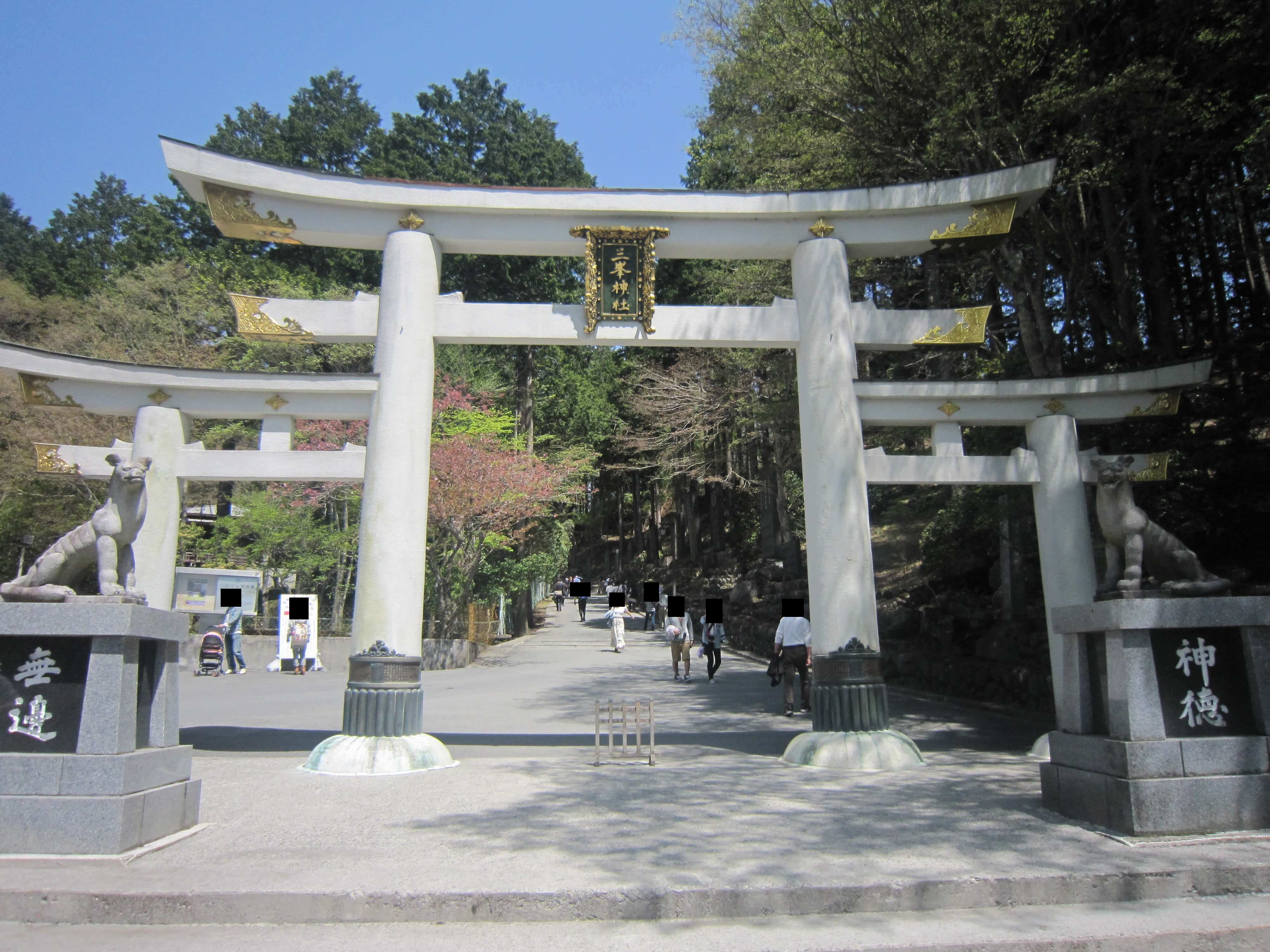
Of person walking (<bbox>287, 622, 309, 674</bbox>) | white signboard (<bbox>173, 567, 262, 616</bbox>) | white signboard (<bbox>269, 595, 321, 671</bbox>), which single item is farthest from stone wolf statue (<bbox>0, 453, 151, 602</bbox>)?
white signboard (<bbox>173, 567, 262, 616</bbox>)

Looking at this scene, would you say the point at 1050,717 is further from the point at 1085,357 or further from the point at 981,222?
the point at 981,222

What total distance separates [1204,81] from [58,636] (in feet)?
45.1

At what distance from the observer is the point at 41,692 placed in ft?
17.2

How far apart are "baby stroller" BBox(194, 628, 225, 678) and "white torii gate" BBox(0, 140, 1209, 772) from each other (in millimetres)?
11814

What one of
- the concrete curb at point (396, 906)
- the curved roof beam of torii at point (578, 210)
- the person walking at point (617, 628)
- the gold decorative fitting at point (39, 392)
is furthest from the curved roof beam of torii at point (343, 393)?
the person walking at point (617, 628)

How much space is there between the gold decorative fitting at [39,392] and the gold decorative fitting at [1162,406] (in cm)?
1160

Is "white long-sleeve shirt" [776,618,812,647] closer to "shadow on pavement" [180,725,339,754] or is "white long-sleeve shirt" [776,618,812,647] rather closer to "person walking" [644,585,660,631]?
"shadow on pavement" [180,725,339,754]

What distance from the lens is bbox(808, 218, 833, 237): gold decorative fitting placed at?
9.38 m

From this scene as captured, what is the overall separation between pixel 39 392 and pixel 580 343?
5624mm

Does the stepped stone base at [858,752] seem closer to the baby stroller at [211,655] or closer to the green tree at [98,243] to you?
the baby stroller at [211,655]

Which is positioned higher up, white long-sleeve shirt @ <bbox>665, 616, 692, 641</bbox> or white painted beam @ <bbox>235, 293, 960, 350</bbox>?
white painted beam @ <bbox>235, 293, 960, 350</bbox>

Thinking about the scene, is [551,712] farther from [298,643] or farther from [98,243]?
[98,243]

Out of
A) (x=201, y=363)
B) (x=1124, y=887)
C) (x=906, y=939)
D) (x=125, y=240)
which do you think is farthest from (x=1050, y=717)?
(x=125, y=240)

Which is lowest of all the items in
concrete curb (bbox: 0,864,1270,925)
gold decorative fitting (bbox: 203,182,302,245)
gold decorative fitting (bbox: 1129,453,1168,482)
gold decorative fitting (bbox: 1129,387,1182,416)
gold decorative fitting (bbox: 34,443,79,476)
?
concrete curb (bbox: 0,864,1270,925)
